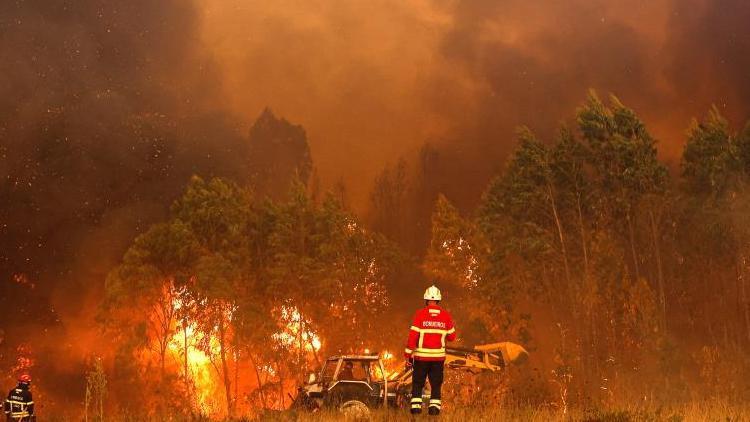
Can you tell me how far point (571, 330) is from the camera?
35.1m

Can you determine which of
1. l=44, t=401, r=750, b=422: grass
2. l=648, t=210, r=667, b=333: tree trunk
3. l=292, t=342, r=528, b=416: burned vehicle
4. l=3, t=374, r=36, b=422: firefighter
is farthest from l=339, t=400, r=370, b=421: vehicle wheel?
l=648, t=210, r=667, b=333: tree trunk

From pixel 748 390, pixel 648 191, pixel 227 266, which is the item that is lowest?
pixel 748 390

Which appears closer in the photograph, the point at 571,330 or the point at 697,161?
the point at 697,161

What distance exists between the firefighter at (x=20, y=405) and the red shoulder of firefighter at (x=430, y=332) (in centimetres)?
855

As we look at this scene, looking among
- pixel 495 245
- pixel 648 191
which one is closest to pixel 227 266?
pixel 495 245

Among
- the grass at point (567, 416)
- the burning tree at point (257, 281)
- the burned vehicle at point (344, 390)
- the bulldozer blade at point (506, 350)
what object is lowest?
the grass at point (567, 416)

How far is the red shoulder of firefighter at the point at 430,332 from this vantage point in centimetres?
1208

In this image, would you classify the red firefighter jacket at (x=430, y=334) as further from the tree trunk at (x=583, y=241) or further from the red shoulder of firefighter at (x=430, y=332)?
the tree trunk at (x=583, y=241)

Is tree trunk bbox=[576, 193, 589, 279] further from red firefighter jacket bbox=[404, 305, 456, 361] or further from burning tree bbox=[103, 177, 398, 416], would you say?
red firefighter jacket bbox=[404, 305, 456, 361]

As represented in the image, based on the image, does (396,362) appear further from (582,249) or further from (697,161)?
(697,161)

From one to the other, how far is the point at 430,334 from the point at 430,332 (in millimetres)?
38

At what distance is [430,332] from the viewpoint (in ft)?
39.8

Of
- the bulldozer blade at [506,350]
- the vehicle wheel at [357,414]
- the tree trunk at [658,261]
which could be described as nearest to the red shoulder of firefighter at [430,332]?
the vehicle wheel at [357,414]

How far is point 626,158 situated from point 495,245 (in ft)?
22.3
